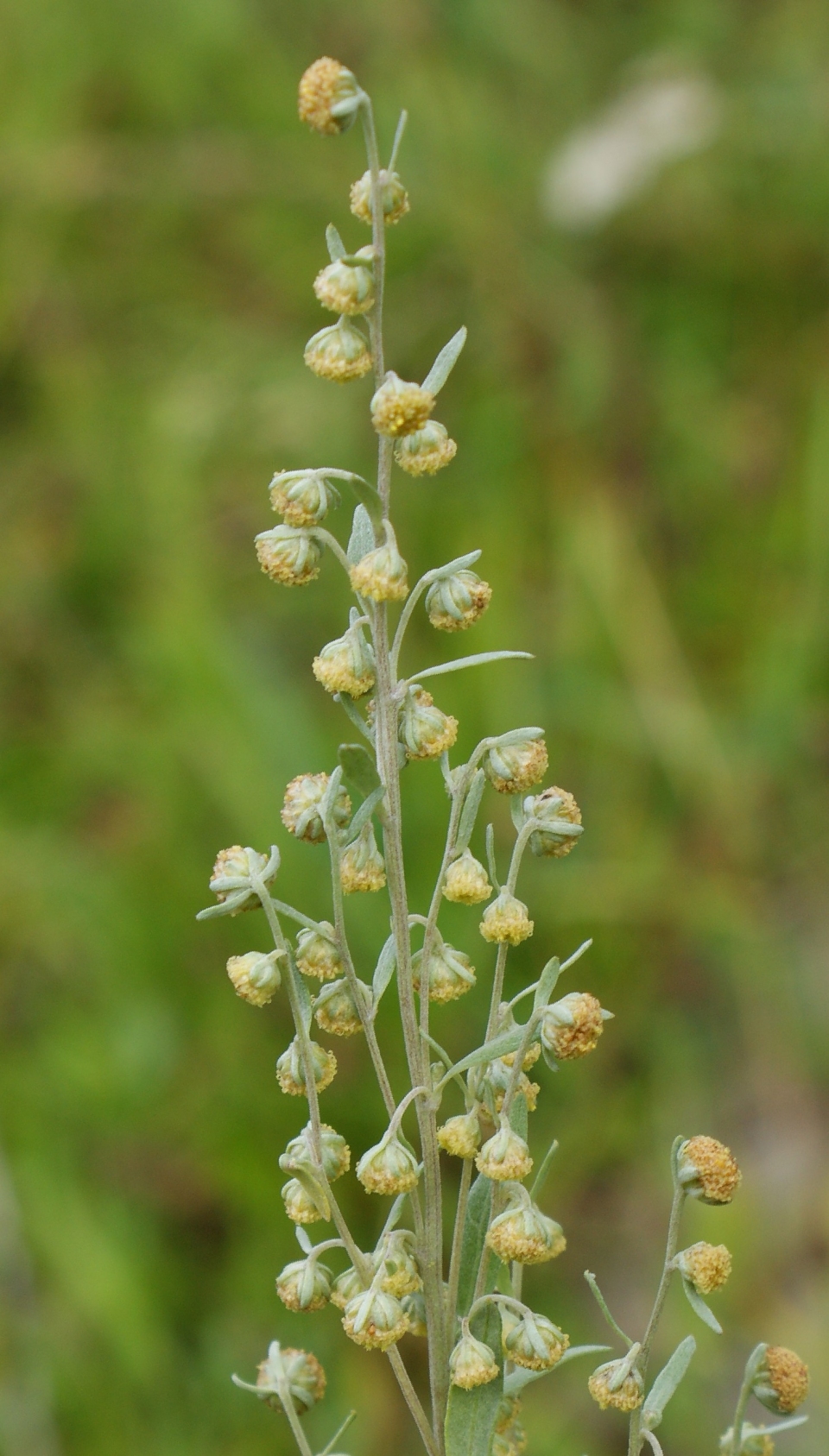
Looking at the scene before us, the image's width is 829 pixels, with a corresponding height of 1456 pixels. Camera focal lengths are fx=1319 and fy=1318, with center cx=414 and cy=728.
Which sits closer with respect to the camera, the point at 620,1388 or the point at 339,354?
the point at 339,354

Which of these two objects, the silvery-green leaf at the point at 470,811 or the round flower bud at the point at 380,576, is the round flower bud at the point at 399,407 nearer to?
the round flower bud at the point at 380,576

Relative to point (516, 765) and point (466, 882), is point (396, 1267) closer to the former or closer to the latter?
point (466, 882)

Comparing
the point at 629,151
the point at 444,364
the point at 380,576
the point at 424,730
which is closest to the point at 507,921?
the point at 424,730

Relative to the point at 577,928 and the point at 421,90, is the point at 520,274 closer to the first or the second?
the point at 421,90

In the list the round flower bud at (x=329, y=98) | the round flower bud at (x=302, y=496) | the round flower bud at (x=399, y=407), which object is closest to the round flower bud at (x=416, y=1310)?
the round flower bud at (x=302, y=496)

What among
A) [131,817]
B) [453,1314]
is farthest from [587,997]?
[131,817]

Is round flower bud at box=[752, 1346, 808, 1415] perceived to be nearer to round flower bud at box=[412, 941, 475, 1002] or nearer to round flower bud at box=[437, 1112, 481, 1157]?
round flower bud at box=[437, 1112, 481, 1157]
